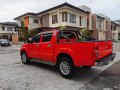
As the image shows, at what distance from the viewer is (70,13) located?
27.2 meters

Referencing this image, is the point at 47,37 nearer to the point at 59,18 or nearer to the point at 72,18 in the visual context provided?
the point at 59,18

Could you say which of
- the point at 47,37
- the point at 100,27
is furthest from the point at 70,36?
the point at 100,27

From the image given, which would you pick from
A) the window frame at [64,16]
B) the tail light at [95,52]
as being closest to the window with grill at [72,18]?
the window frame at [64,16]

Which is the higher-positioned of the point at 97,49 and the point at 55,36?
the point at 55,36

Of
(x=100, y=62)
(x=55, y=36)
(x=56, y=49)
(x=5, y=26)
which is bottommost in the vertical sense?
(x=100, y=62)

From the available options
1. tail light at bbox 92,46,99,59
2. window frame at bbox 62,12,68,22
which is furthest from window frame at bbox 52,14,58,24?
tail light at bbox 92,46,99,59

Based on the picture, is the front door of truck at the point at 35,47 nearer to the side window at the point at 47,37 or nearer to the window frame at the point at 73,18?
the side window at the point at 47,37

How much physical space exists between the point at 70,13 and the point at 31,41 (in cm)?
1980

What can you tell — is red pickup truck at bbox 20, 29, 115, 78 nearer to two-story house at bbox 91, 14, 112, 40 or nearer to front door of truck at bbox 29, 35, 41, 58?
front door of truck at bbox 29, 35, 41, 58

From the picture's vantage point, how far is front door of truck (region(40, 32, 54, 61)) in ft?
22.5

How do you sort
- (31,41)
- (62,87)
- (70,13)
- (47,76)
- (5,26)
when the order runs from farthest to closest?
(5,26) → (70,13) → (31,41) → (47,76) → (62,87)

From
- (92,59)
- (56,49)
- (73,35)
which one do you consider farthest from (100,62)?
(73,35)

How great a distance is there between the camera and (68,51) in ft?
19.3

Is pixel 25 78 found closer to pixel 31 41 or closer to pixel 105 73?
pixel 31 41
